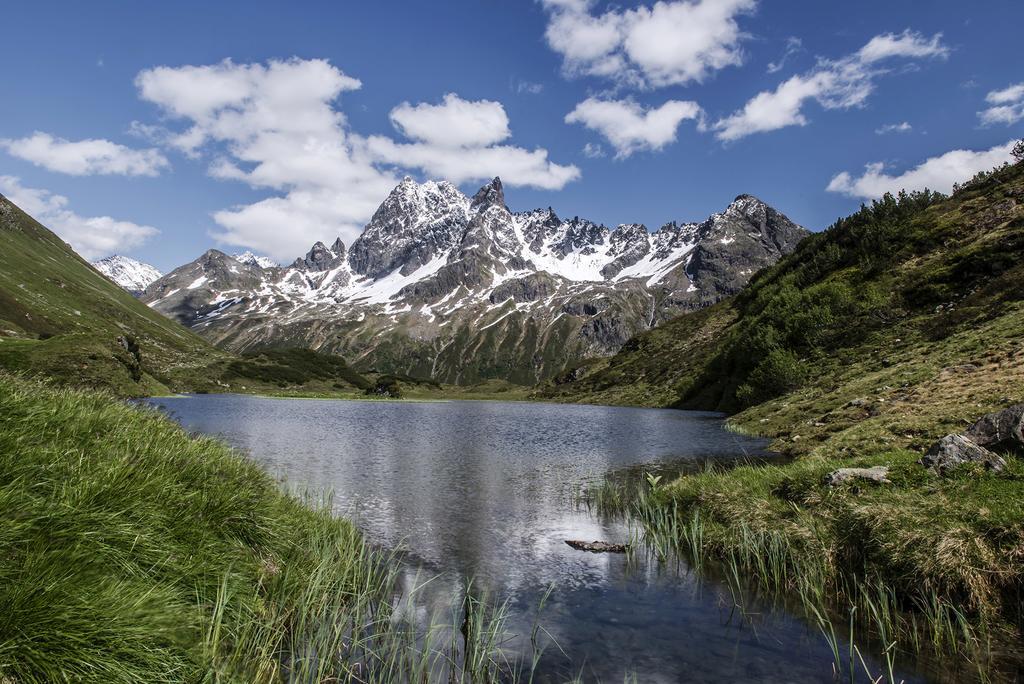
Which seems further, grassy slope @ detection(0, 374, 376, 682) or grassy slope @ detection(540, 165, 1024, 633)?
grassy slope @ detection(540, 165, 1024, 633)

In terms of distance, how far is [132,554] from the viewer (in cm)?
880

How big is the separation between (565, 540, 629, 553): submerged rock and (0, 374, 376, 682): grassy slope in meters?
9.33

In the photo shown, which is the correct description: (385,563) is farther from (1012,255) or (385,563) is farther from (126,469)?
(1012,255)

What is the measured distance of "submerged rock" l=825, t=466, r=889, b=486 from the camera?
60.6ft

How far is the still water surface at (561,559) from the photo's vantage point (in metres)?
12.2

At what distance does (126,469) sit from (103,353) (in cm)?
11181

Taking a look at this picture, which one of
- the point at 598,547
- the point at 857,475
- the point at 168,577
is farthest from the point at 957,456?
Answer: the point at 168,577

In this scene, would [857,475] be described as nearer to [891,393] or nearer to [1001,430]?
[1001,430]

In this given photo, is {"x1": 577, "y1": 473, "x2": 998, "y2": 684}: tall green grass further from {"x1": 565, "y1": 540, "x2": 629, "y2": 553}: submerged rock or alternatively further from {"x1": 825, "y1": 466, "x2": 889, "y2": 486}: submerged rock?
{"x1": 825, "y1": 466, "x2": 889, "y2": 486}: submerged rock

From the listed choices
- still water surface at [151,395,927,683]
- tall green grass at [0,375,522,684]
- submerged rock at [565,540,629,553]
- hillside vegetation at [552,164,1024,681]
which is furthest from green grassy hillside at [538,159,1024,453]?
tall green grass at [0,375,522,684]

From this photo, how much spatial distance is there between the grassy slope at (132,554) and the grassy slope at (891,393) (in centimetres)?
1550

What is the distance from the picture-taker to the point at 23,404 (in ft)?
36.9

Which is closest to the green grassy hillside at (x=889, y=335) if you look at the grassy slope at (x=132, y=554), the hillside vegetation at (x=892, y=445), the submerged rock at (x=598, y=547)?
the hillside vegetation at (x=892, y=445)

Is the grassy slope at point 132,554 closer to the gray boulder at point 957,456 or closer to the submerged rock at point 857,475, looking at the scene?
the submerged rock at point 857,475
